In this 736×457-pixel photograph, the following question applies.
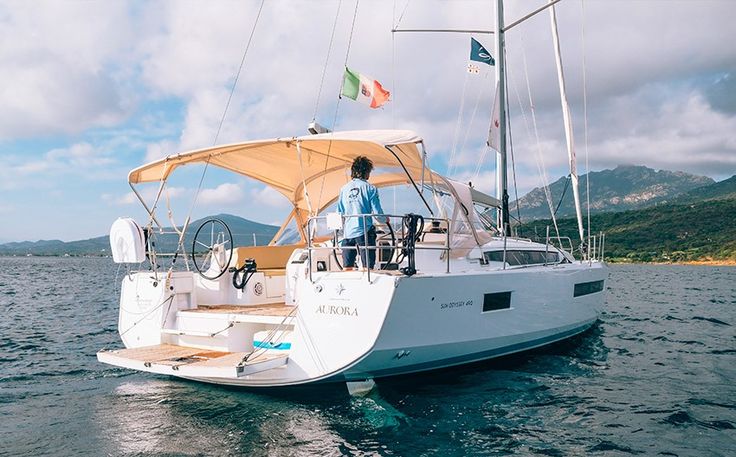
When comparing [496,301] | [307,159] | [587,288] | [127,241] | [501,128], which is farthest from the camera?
[501,128]

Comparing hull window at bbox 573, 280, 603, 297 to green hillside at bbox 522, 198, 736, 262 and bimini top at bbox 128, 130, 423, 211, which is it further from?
green hillside at bbox 522, 198, 736, 262

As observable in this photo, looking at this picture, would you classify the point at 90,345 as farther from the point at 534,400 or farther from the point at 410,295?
the point at 534,400

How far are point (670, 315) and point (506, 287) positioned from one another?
36.9ft

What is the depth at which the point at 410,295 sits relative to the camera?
6.51 metres

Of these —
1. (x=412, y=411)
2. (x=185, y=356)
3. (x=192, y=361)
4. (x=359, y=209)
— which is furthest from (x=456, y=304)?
(x=185, y=356)

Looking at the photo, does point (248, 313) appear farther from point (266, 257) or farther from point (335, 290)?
point (266, 257)

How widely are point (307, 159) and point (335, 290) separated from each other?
3796 mm

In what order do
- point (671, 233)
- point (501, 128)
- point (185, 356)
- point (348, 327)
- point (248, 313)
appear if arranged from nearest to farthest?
point (348, 327), point (185, 356), point (248, 313), point (501, 128), point (671, 233)

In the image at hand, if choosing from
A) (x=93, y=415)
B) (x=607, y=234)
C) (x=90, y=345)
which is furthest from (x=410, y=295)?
(x=607, y=234)

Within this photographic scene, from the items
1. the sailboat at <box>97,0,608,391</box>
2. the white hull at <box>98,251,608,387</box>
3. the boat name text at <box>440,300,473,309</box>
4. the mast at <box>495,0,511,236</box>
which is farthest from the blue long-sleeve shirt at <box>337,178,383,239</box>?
the mast at <box>495,0,511,236</box>

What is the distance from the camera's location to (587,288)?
11289 millimetres

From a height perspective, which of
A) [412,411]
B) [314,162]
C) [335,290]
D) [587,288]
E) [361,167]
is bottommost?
[412,411]

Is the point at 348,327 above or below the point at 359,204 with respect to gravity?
below

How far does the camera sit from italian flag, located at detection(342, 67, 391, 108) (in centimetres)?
1123
